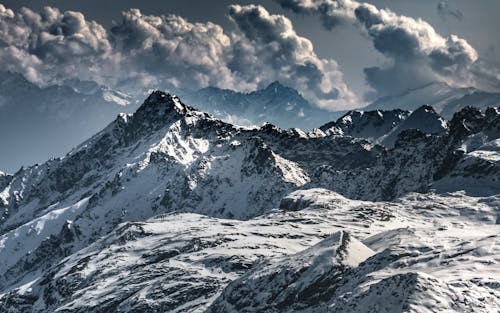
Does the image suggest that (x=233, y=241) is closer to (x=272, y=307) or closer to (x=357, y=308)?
(x=272, y=307)

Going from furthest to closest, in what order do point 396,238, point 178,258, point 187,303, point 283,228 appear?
point 283,228
point 178,258
point 187,303
point 396,238

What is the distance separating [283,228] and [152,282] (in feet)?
166

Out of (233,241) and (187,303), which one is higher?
(233,241)

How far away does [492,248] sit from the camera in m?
88.6

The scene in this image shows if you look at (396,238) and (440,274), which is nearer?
(440,274)

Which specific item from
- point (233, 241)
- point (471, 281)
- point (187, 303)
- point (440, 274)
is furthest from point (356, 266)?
point (233, 241)

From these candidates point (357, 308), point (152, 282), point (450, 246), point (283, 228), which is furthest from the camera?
point (283, 228)

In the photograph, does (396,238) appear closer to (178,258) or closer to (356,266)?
(356,266)

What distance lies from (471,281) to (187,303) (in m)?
78.4

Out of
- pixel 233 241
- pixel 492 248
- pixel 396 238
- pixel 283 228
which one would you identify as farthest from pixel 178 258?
pixel 492 248

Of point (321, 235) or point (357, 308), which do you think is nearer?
point (357, 308)

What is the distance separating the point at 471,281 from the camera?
71.2m

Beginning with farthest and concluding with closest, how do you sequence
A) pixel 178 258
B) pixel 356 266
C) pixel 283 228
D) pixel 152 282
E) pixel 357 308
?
pixel 283 228 < pixel 178 258 < pixel 152 282 < pixel 356 266 < pixel 357 308

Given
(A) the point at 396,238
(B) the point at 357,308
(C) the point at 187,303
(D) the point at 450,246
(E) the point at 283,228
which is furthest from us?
(E) the point at 283,228
